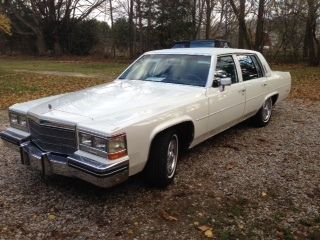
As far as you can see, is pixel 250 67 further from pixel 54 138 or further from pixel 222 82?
pixel 54 138

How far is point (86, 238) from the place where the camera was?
137 inches

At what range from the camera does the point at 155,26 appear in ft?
94.0

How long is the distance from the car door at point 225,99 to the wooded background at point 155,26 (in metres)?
13.6

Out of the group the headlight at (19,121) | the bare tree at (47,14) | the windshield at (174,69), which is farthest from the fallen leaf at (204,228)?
the bare tree at (47,14)

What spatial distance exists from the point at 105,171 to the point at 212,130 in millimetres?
2263

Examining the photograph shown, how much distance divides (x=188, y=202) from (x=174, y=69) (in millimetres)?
2181

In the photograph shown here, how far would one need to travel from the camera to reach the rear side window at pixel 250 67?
21.0 feet

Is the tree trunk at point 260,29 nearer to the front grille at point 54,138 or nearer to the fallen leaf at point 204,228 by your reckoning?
the front grille at point 54,138

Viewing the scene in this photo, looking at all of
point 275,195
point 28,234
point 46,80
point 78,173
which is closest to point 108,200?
point 78,173

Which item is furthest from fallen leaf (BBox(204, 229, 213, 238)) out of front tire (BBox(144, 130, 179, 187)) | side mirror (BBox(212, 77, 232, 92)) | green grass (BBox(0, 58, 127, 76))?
green grass (BBox(0, 58, 127, 76))

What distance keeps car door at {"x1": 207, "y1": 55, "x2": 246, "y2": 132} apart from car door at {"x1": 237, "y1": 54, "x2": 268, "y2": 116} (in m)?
0.26

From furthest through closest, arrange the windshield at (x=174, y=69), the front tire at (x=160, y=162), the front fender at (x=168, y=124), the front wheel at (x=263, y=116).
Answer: the front wheel at (x=263, y=116) < the windshield at (x=174, y=69) < the front tire at (x=160, y=162) < the front fender at (x=168, y=124)

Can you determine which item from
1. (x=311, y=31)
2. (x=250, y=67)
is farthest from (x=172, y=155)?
(x=311, y=31)

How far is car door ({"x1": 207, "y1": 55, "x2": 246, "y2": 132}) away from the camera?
17.3 ft
